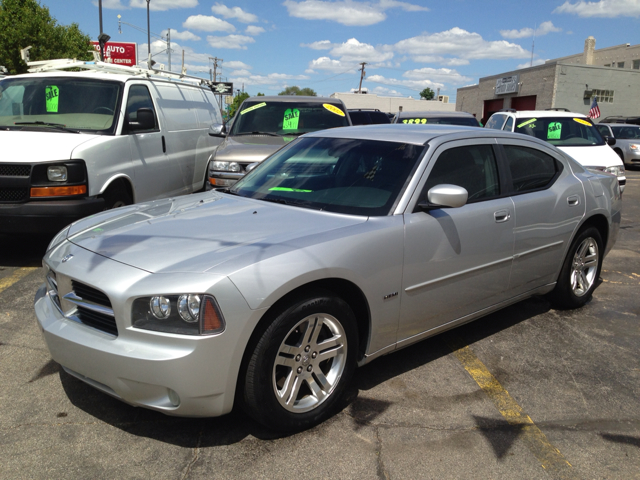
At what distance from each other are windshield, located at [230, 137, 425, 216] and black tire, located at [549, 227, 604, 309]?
6.57 feet

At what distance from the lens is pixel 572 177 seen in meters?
4.70

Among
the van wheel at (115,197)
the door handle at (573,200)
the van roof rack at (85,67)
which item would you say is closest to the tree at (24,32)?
the van roof rack at (85,67)

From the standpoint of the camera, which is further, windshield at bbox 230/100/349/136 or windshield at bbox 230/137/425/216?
windshield at bbox 230/100/349/136

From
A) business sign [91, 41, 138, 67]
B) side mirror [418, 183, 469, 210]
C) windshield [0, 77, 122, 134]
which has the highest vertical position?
business sign [91, 41, 138, 67]

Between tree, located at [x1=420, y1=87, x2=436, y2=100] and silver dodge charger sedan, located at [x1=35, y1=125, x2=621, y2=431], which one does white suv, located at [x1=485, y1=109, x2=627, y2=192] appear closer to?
silver dodge charger sedan, located at [x1=35, y1=125, x2=621, y2=431]

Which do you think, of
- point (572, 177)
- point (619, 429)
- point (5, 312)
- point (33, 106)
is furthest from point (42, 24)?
point (619, 429)

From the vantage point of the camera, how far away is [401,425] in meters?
3.05

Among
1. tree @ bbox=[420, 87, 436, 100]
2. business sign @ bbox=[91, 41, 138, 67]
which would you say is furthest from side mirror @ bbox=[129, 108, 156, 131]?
tree @ bbox=[420, 87, 436, 100]

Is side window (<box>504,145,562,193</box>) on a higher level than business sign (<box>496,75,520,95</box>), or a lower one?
lower

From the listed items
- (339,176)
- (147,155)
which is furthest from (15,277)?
(339,176)

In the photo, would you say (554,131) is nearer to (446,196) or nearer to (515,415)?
(446,196)

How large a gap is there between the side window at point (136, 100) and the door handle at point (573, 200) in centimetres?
480

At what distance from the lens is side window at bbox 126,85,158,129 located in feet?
21.7

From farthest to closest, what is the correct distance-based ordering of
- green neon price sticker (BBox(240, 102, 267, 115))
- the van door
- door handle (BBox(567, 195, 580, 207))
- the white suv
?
1. the white suv
2. green neon price sticker (BBox(240, 102, 267, 115))
3. the van door
4. door handle (BBox(567, 195, 580, 207))
